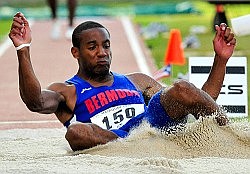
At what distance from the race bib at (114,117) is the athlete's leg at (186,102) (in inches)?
12.5

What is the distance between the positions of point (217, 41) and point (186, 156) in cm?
99

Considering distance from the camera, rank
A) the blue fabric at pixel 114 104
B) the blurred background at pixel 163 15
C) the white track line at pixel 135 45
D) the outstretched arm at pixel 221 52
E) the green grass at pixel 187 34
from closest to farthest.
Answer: the blue fabric at pixel 114 104 < the outstretched arm at pixel 221 52 < the white track line at pixel 135 45 < the green grass at pixel 187 34 < the blurred background at pixel 163 15

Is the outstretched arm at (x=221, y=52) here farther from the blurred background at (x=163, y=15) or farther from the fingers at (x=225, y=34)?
the blurred background at (x=163, y=15)

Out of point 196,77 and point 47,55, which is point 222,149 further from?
point 47,55

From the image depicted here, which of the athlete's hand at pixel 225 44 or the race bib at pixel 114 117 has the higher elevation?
the athlete's hand at pixel 225 44

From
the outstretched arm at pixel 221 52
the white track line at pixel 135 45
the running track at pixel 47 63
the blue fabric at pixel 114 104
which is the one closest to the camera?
the blue fabric at pixel 114 104

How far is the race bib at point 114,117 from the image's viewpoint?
20.5ft

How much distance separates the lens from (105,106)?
628cm

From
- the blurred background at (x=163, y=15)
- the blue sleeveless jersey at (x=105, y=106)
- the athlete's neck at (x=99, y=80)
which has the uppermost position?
the athlete's neck at (x=99, y=80)

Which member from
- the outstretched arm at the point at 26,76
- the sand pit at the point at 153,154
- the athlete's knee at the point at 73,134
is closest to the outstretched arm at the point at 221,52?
the sand pit at the point at 153,154

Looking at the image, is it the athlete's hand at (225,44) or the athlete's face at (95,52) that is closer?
the athlete's face at (95,52)

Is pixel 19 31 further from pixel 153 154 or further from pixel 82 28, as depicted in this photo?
pixel 153 154

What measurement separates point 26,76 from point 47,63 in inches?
311

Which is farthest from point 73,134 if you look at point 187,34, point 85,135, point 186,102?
point 187,34
